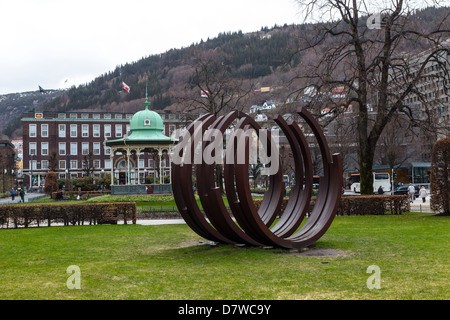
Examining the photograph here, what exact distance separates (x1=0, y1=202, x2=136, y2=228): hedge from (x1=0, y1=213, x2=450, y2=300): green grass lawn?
471 centimetres

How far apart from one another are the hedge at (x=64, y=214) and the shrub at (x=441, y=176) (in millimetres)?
13704

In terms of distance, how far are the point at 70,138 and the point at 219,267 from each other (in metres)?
84.3

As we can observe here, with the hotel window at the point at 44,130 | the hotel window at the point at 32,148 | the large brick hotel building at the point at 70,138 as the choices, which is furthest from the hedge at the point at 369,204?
the hotel window at the point at 32,148

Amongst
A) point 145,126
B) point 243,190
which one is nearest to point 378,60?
point 243,190

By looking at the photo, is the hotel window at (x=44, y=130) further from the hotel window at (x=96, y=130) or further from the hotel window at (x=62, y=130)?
the hotel window at (x=96, y=130)

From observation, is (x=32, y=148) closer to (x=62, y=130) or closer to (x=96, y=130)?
(x=62, y=130)

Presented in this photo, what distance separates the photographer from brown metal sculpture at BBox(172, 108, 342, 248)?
11859mm

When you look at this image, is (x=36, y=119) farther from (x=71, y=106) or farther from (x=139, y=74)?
(x=139, y=74)

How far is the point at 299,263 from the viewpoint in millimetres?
10898

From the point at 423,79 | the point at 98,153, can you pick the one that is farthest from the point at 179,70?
the point at 423,79

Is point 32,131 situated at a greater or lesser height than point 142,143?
greater

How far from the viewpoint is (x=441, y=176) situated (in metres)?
23.2

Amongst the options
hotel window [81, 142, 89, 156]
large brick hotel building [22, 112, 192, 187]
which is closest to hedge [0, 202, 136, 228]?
large brick hotel building [22, 112, 192, 187]

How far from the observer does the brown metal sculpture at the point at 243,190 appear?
38.9ft
